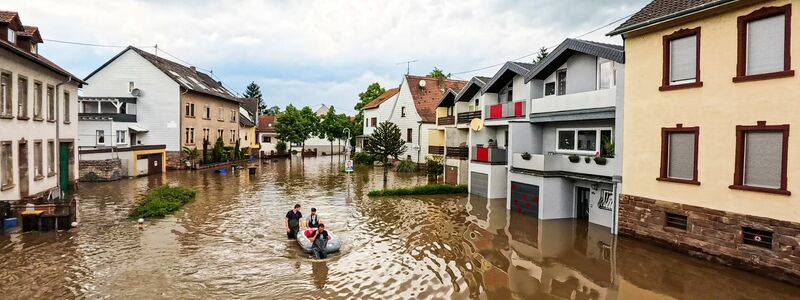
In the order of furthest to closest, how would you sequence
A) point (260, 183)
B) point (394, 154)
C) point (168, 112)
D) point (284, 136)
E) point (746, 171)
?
point (284, 136) → point (394, 154) → point (168, 112) → point (260, 183) → point (746, 171)

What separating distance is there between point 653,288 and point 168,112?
40.7m

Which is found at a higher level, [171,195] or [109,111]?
[109,111]

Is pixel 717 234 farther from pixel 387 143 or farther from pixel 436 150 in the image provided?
pixel 387 143

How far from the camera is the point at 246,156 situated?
5669 cm

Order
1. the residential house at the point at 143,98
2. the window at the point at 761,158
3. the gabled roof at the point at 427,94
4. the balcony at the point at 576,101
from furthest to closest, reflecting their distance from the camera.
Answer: the gabled roof at the point at 427,94 < the residential house at the point at 143,98 < the balcony at the point at 576,101 < the window at the point at 761,158

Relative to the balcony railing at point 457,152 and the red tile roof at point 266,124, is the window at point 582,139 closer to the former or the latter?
the balcony railing at point 457,152

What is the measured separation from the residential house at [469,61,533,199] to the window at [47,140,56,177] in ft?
69.2

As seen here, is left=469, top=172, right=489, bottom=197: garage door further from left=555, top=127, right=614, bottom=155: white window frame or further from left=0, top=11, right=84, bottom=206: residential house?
left=0, top=11, right=84, bottom=206: residential house

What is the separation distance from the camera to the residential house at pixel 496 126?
78.9 ft

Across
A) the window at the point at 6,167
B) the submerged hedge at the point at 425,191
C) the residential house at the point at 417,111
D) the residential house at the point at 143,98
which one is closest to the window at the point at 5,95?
the window at the point at 6,167

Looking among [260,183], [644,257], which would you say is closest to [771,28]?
[644,257]

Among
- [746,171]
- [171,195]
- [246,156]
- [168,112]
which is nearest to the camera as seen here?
[746,171]

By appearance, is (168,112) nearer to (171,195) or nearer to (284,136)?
(171,195)

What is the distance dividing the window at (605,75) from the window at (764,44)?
5.42 m
